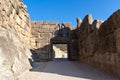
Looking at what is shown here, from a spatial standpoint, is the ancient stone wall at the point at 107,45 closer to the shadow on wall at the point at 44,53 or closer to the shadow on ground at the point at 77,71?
the shadow on ground at the point at 77,71

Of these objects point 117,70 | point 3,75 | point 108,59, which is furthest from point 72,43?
point 3,75

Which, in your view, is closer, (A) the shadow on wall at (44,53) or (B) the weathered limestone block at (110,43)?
(B) the weathered limestone block at (110,43)

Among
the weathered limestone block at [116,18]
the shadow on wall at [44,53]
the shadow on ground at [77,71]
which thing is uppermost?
the weathered limestone block at [116,18]

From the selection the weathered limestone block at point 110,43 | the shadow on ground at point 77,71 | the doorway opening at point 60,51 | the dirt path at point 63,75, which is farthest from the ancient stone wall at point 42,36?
the doorway opening at point 60,51

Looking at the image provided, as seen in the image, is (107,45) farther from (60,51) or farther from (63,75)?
(60,51)

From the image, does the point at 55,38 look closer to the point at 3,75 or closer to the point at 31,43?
the point at 31,43

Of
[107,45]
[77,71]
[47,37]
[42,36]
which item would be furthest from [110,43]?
[42,36]

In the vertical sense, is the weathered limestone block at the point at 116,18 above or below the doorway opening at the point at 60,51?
above

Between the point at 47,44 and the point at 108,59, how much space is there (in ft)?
25.3

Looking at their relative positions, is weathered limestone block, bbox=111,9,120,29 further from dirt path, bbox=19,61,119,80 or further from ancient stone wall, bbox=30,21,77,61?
ancient stone wall, bbox=30,21,77,61

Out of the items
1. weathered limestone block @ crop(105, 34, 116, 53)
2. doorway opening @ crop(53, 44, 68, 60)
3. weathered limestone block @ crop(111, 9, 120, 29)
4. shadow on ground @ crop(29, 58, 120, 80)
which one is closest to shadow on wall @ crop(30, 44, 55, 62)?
shadow on ground @ crop(29, 58, 120, 80)

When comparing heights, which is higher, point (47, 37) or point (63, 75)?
point (47, 37)

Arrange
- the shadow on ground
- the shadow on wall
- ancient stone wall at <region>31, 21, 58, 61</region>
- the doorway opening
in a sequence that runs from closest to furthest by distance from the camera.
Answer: the shadow on ground → the shadow on wall → ancient stone wall at <region>31, 21, 58, 61</region> → the doorway opening

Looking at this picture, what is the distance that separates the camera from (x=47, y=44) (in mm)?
13281
